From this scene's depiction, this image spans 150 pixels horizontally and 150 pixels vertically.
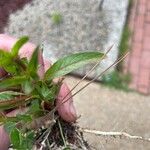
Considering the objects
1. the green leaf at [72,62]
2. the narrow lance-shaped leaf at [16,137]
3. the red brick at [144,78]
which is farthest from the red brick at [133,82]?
the narrow lance-shaped leaf at [16,137]

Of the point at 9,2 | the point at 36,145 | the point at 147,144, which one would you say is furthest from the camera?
the point at 9,2

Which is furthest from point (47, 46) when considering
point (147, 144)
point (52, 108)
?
point (52, 108)

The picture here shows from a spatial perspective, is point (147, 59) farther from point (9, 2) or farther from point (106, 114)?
point (9, 2)

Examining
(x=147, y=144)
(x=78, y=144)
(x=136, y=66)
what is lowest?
(x=147, y=144)

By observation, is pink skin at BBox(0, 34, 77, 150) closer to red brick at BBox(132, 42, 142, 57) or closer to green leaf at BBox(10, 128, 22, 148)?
green leaf at BBox(10, 128, 22, 148)

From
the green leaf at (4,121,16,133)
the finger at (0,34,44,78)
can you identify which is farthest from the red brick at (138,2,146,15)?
the green leaf at (4,121,16,133)

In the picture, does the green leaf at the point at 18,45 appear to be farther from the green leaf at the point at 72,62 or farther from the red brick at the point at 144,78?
the red brick at the point at 144,78
